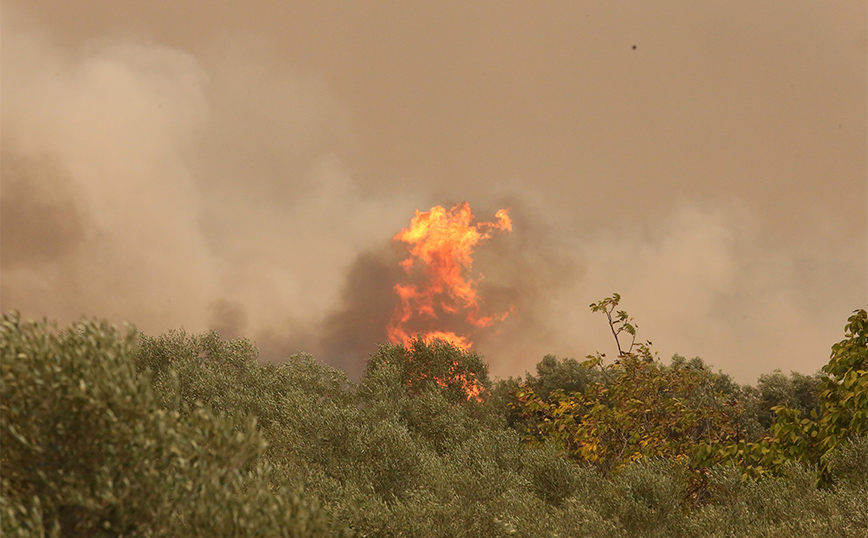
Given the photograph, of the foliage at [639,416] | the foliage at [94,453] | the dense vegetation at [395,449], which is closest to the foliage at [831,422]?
the dense vegetation at [395,449]

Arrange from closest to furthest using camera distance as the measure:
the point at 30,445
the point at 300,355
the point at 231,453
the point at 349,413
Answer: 1. the point at 30,445
2. the point at 231,453
3. the point at 349,413
4. the point at 300,355

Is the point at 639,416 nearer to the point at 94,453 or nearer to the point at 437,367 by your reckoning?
the point at 437,367

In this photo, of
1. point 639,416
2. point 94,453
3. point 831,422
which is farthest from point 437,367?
point 94,453

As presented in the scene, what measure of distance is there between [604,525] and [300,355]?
32.7m

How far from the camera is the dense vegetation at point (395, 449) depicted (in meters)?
11.7

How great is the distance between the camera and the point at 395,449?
31.3m

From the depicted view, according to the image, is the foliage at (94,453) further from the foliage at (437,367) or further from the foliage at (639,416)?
the foliage at (437,367)

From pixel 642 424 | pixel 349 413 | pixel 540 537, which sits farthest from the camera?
pixel 642 424

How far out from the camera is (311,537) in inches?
512

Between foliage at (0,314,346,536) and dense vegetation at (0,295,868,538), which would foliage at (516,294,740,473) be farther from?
foliage at (0,314,346,536)

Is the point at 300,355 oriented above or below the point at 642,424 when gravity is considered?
above

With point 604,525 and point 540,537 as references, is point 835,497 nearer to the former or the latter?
point 604,525

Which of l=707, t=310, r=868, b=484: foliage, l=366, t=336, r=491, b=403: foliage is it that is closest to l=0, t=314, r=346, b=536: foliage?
l=707, t=310, r=868, b=484: foliage

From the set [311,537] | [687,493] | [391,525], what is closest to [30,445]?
[311,537]
